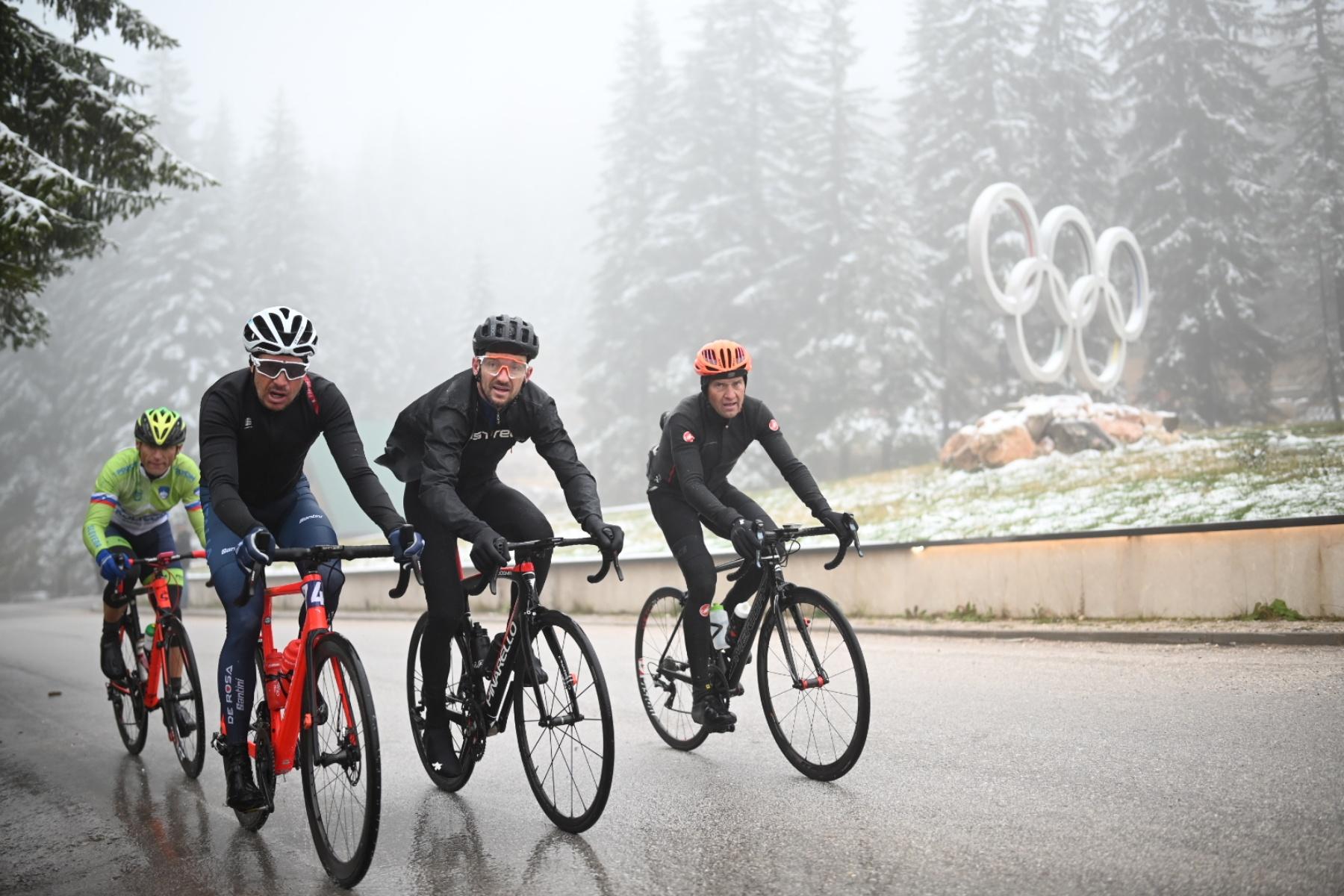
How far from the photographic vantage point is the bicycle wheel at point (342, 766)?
4117 mm

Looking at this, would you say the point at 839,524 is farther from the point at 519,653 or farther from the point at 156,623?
the point at 156,623

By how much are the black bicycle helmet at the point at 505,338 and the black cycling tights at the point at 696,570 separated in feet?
4.51

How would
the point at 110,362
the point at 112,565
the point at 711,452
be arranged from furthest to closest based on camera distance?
the point at 110,362
the point at 112,565
the point at 711,452

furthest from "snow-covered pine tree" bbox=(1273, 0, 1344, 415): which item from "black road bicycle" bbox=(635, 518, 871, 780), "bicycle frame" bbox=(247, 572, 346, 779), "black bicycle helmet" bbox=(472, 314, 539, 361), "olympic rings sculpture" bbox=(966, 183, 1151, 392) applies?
"bicycle frame" bbox=(247, 572, 346, 779)

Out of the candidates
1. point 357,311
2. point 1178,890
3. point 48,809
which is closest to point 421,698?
point 48,809

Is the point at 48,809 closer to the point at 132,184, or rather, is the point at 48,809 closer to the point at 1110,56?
the point at 132,184

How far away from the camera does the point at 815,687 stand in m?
5.48

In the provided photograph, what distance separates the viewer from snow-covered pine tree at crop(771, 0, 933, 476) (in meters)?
34.9

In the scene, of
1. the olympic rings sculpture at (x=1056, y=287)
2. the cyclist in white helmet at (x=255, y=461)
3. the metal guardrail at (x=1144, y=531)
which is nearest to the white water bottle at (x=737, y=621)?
the cyclist in white helmet at (x=255, y=461)

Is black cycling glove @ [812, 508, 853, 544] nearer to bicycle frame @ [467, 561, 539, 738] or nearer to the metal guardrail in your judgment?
bicycle frame @ [467, 561, 539, 738]

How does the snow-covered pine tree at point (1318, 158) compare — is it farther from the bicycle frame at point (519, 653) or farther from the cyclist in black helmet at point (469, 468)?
the bicycle frame at point (519, 653)

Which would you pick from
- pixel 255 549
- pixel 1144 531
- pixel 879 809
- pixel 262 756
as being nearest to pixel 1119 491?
pixel 1144 531

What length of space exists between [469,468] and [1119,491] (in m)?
14.5

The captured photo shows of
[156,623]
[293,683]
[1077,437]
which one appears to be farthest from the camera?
[1077,437]
